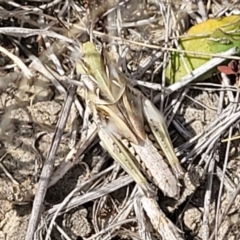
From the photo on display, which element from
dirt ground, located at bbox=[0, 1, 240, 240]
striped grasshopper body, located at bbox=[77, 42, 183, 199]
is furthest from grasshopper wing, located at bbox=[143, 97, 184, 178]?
dirt ground, located at bbox=[0, 1, 240, 240]

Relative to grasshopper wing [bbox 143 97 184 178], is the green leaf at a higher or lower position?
higher

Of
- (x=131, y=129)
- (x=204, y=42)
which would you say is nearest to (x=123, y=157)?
(x=131, y=129)

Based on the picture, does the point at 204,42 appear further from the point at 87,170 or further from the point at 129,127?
the point at 87,170

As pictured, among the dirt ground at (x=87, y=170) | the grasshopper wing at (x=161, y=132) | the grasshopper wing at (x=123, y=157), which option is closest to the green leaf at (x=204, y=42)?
the dirt ground at (x=87, y=170)

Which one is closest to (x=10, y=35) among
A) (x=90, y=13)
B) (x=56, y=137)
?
(x=90, y=13)

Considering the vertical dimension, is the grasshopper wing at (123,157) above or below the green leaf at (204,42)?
below

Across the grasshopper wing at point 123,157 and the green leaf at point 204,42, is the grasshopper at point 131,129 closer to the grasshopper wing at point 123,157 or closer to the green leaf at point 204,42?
the grasshopper wing at point 123,157

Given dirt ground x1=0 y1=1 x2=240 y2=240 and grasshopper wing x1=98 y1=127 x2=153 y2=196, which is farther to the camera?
dirt ground x1=0 y1=1 x2=240 y2=240

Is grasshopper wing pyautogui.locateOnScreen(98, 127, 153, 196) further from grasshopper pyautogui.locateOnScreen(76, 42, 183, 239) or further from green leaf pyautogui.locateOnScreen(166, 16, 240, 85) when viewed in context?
green leaf pyautogui.locateOnScreen(166, 16, 240, 85)
